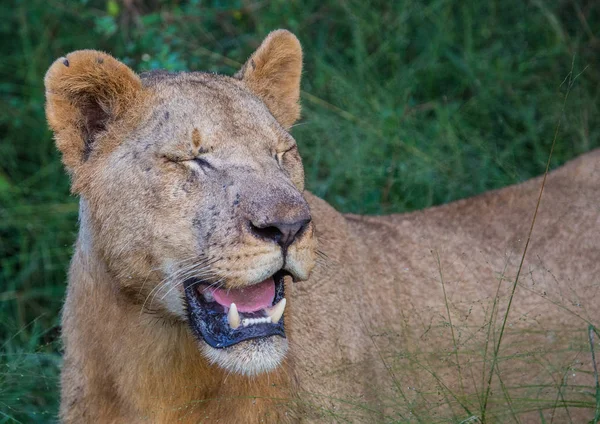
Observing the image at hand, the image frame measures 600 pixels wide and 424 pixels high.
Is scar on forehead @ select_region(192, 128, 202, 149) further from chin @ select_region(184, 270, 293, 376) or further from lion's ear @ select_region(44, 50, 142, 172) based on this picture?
chin @ select_region(184, 270, 293, 376)

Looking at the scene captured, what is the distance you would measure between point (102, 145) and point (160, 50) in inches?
99.5

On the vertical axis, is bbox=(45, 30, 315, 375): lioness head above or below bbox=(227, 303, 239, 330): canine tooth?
above

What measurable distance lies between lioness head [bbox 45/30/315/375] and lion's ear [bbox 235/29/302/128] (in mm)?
213

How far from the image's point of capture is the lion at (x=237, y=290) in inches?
114

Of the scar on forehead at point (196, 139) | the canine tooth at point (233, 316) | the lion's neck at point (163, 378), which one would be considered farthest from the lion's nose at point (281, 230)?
the lion's neck at point (163, 378)

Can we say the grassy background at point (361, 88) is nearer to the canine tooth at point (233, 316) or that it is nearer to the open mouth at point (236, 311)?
the open mouth at point (236, 311)

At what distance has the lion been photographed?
9.48ft

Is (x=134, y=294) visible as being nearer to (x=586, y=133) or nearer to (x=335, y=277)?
(x=335, y=277)

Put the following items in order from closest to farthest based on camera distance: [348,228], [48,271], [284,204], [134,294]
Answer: [284,204] < [134,294] < [348,228] < [48,271]

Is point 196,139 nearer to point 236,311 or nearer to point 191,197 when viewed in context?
point 191,197

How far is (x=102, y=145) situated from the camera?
10.6ft

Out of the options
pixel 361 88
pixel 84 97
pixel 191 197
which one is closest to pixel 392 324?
pixel 191 197

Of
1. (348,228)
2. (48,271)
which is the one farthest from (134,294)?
(48,271)

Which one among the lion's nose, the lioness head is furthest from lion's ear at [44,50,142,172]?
the lion's nose
